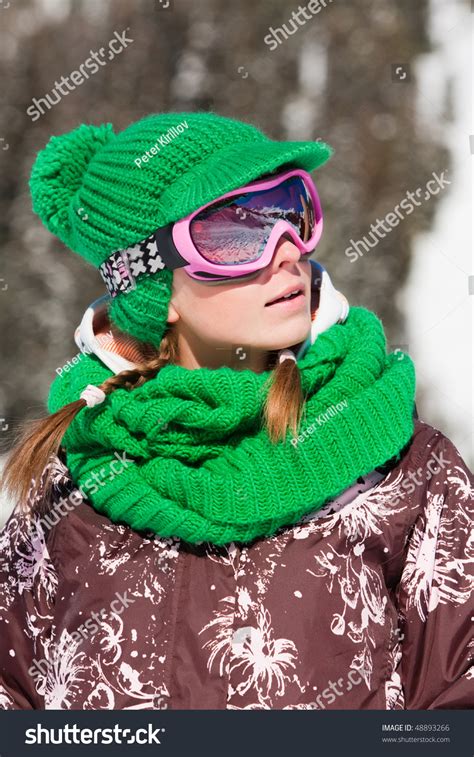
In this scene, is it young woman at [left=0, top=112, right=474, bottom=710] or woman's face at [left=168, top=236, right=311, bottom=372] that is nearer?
young woman at [left=0, top=112, right=474, bottom=710]

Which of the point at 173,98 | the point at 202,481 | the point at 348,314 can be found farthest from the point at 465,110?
the point at 202,481

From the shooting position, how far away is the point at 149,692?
1510 millimetres

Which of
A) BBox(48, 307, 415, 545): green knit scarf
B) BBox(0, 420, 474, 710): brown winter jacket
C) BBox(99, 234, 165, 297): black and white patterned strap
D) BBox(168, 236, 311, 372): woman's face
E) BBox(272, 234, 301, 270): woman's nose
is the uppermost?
BBox(99, 234, 165, 297): black and white patterned strap

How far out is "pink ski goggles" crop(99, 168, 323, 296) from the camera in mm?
1603

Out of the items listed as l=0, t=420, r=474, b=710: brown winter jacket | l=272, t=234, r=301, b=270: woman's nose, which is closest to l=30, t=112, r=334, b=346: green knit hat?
l=272, t=234, r=301, b=270: woman's nose

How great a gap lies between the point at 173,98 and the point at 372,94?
40.8 inches

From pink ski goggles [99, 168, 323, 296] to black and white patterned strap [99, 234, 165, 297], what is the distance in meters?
0.02

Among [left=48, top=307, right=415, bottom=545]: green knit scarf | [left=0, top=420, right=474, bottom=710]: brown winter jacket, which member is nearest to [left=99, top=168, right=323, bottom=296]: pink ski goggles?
[left=48, top=307, right=415, bottom=545]: green knit scarf

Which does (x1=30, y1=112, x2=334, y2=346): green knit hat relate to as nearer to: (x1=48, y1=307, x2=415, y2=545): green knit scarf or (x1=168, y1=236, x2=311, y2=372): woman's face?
(x1=168, y1=236, x2=311, y2=372): woman's face

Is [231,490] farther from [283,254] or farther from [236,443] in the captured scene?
[283,254]

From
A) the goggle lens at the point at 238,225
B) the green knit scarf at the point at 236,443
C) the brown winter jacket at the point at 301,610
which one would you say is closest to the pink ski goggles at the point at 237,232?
the goggle lens at the point at 238,225

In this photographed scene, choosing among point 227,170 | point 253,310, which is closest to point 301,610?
point 253,310

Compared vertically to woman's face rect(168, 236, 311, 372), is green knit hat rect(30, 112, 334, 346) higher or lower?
higher

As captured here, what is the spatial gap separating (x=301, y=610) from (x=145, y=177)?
2.82ft
